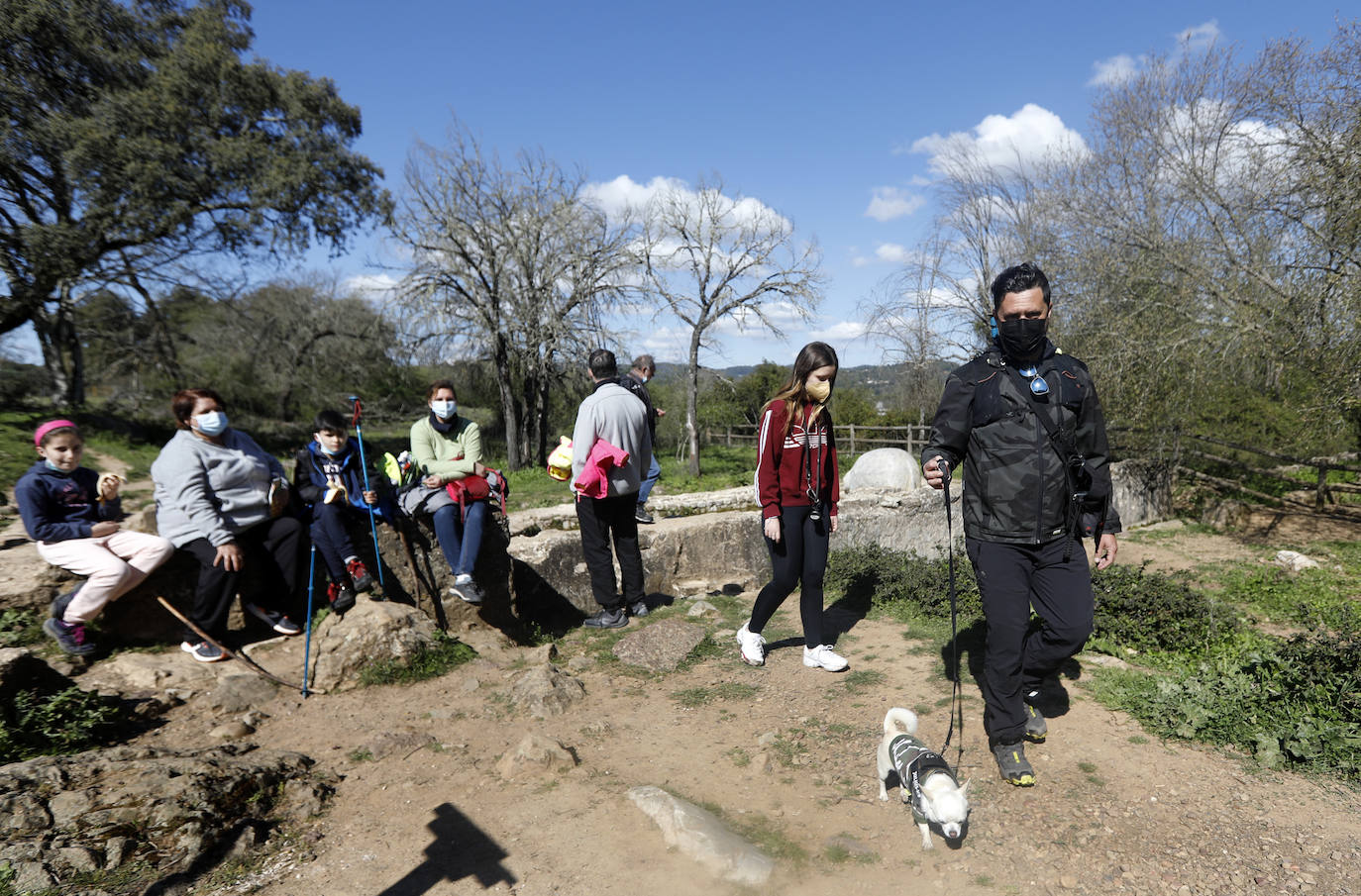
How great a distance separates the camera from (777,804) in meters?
2.91

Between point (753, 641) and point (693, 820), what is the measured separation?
185cm

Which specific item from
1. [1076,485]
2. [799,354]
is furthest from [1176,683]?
[799,354]

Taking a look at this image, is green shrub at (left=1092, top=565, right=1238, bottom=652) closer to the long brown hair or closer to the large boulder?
the long brown hair

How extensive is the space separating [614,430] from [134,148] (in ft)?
43.8

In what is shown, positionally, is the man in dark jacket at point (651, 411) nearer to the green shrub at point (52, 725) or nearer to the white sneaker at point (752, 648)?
the white sneaker at point (752, 648)

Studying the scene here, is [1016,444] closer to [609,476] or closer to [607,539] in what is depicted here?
[609,476]

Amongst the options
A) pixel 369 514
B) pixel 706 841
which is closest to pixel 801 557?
pixel 706 841

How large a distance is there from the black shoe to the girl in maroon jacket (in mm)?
1551

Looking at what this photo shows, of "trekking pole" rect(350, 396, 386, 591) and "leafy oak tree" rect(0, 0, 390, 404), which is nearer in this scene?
"trekking pole" rect(350, 396, 386, 591)

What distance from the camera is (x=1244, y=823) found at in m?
2.59

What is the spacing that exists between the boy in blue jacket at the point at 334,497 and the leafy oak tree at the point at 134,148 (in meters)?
11.2

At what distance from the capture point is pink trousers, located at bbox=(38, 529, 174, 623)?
4.10 meters

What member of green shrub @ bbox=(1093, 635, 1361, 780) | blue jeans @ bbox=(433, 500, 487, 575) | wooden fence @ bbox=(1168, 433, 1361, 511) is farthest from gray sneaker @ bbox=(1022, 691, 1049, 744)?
wooden fence @ bbox=(1168, 433, 1361, 511)

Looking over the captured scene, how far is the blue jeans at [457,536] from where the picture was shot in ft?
15.8
